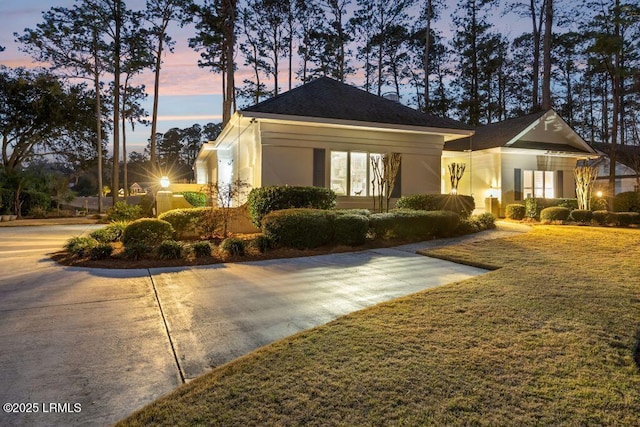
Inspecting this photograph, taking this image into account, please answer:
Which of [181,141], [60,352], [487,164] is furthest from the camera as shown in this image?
[181,141]

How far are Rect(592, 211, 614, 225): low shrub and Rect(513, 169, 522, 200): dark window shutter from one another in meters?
3.67

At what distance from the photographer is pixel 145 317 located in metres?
3.76

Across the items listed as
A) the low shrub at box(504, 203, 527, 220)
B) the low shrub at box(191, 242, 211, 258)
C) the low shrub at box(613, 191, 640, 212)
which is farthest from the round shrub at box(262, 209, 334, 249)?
the low shrub at box(613, 191, 640, 212)

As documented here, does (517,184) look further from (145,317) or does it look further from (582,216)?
(145,317)

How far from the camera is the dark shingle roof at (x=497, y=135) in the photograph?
15307mm

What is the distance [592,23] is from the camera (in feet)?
55.4

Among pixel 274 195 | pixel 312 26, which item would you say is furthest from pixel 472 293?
pixel 312 26

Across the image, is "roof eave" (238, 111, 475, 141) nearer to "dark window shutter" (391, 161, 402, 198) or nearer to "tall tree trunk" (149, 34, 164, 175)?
"dark window shutter" (391, 161, 402, 198)

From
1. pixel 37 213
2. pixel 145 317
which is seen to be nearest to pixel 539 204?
pixel 145 317

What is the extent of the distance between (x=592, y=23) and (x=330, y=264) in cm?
1858

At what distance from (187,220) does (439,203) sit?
22.3 feet

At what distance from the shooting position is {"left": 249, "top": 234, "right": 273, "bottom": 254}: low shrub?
284 inches

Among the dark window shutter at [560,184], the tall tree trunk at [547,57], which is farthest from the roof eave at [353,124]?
the tall tree trunk at [547,57]

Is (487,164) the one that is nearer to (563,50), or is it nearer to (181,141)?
(563,50)
